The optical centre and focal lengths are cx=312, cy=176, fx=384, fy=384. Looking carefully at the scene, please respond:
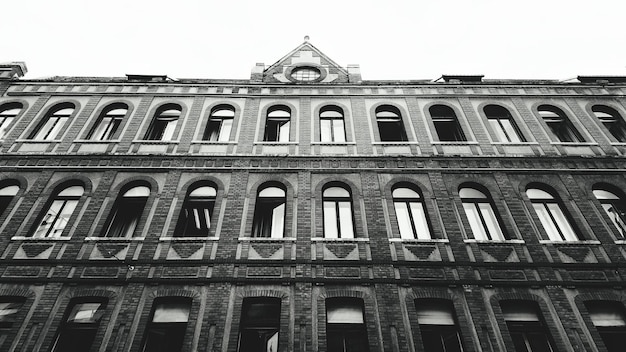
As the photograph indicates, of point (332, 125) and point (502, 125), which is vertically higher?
point (332, 125)

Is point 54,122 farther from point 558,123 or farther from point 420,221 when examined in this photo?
point 558,123

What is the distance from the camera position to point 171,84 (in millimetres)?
15961

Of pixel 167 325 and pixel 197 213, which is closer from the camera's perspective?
pixel 167 325

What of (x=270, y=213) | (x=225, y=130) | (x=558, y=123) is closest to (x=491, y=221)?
(x=558, y=123)

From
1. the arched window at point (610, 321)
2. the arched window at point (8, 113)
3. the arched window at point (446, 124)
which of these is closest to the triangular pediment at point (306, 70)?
the arched window at point (446, 124)

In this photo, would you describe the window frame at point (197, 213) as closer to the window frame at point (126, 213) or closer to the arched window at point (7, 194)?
the window frame at point (126, 213)

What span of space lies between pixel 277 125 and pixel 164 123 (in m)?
4.42

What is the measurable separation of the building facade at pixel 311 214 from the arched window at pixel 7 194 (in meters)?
0.05

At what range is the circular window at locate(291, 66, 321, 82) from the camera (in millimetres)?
17047

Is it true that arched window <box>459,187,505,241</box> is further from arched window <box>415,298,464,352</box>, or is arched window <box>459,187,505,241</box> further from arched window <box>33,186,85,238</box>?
arched window <box>33,186,85,238</box>

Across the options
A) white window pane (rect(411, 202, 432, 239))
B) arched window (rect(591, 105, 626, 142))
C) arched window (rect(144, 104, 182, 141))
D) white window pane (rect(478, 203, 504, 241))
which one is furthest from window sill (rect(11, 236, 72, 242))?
arched window (rect(591, 105, 626, 142))

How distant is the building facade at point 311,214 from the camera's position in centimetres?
980

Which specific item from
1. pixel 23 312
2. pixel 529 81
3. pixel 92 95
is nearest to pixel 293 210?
pixel 23 312

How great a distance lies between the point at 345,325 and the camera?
994cm
